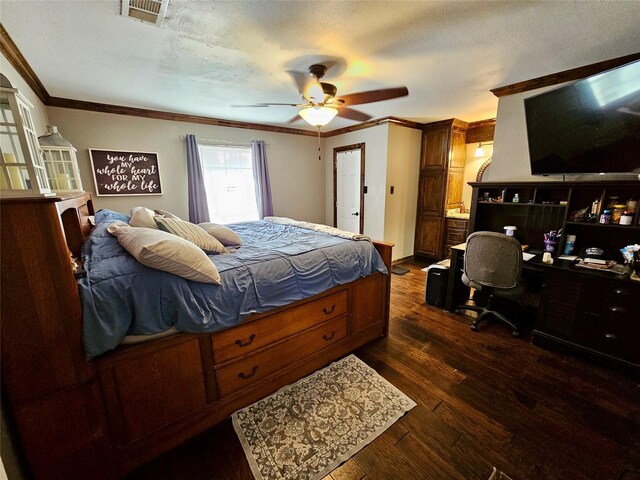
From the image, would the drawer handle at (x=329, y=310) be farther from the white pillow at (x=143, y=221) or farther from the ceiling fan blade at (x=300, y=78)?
the ceiling fan blade at (x=300, y=78)

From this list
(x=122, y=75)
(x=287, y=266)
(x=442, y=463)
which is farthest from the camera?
(x=122, y=75)

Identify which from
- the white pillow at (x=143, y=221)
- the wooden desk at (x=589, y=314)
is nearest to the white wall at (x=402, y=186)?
the wooden desk at (x=589, y=314)

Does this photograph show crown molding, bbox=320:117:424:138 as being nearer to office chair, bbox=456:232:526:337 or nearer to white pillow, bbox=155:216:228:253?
office chair, bbox=456:232:526:337

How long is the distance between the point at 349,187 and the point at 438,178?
1548 millimetres

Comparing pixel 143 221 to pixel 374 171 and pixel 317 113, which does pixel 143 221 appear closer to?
pixel 317 113

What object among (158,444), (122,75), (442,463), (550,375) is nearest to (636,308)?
(550,375)

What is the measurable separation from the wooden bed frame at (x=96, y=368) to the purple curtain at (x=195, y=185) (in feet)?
7.30

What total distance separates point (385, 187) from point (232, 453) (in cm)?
379

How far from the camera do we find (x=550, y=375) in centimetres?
196

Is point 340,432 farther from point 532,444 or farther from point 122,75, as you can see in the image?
point 122,75

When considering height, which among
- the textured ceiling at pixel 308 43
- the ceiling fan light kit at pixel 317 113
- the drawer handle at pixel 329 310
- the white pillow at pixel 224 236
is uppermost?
the textured ceiling at pixel 308 43

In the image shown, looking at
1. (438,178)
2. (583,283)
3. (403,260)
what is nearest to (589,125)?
(583,283)

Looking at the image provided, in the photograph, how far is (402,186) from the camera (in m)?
4.48

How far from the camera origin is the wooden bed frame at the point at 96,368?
0.98 meters
